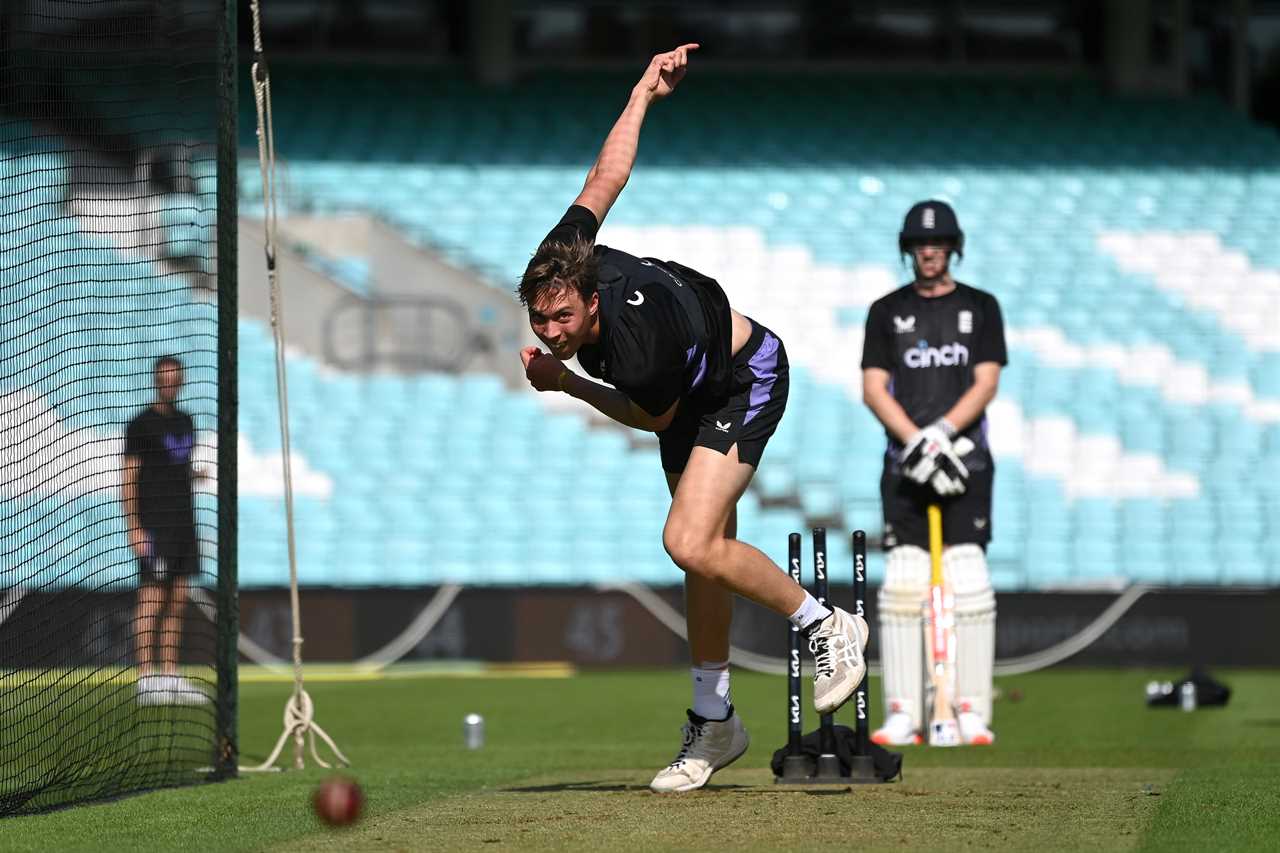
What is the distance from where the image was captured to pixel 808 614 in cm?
596

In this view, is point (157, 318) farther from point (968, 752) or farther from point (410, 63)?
point (968, 752)

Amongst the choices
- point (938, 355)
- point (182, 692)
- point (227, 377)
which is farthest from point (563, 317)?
point (938, 355)

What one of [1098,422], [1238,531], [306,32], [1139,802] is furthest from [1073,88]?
[1139,802]

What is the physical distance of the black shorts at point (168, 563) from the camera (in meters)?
9.88

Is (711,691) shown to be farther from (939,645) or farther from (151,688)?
(151,688)

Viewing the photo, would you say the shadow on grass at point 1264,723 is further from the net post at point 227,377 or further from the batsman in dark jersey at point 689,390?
the net post at point 227,377

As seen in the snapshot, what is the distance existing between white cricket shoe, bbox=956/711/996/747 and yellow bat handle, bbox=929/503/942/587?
0.62m

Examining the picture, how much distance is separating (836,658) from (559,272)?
4.91 ft

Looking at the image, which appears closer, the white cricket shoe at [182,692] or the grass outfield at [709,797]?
the grass outfield at [709,797]

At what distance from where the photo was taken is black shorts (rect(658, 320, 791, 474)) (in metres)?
5.89

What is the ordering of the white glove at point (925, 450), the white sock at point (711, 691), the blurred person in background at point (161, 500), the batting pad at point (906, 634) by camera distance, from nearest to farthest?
the white sock at point (711, 691) → the white glove at point (925, 450) → the batting pad at point (906, 634) → the blurred person in background at point (161, 500)

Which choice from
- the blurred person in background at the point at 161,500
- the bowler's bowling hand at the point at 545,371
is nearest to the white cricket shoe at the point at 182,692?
the blurred person in background at the point at 161,500

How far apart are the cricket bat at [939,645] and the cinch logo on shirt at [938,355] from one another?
0.65 m

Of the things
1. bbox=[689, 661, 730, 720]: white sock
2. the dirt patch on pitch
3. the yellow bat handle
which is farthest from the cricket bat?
bbox=[689, 661, 730, 720]: white sock
